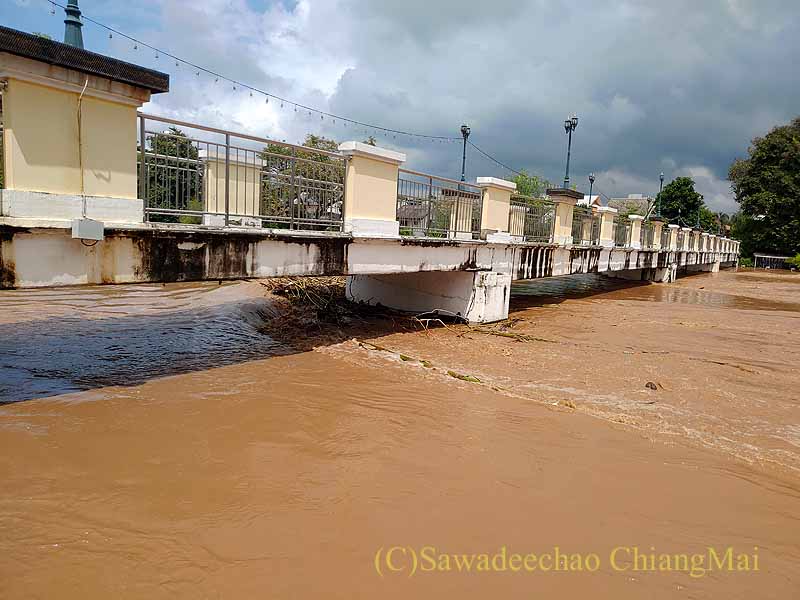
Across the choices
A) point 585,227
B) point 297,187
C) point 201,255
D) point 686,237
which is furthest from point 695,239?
point 201,255

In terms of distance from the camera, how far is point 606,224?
57.7ft

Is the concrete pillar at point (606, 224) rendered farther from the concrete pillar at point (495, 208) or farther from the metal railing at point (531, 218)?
the concrete pillar at point (495, 208)

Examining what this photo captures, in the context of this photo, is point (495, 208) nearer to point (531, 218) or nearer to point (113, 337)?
point (531, 218)

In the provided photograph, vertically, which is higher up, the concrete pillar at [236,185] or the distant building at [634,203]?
the distant building at [634,203]

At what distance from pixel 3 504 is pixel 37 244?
7.58 ft

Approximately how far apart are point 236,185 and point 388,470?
440 centimetres

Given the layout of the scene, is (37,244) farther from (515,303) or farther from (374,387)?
(515,303)

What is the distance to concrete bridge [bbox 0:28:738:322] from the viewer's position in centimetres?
459

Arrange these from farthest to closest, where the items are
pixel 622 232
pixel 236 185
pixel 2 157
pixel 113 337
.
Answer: pixel 622 232
pixel 113 337
pixel 236 185
pixel 2 157

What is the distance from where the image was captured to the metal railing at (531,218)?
12477 millimetres

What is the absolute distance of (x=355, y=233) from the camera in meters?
7.85

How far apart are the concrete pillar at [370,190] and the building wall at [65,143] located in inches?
128

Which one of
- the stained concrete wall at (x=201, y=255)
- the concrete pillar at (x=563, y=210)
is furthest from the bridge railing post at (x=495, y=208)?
the concrete pillar at (x=563, y=210)

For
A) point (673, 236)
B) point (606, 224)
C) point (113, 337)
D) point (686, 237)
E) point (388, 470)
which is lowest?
point (388, 470)
